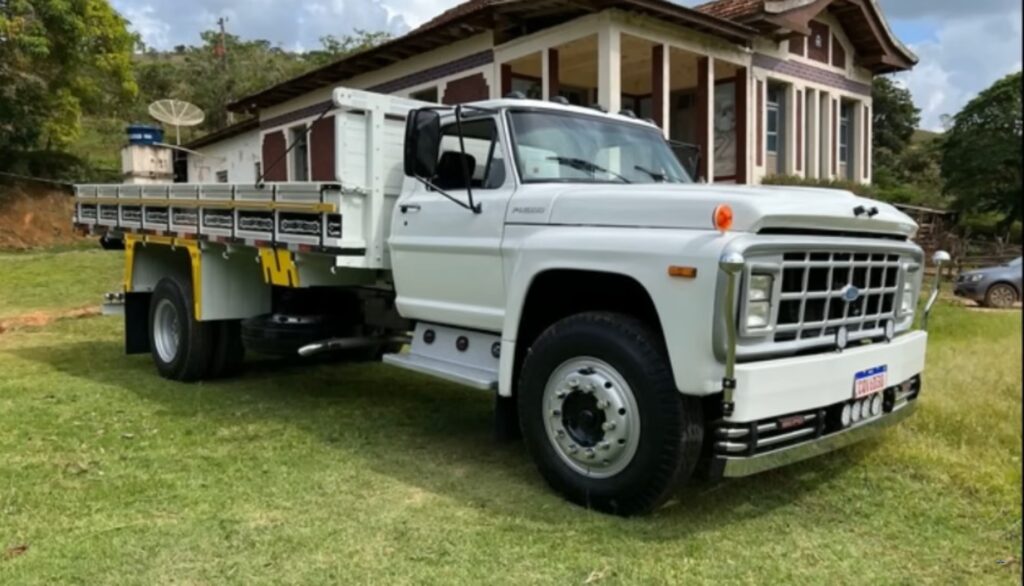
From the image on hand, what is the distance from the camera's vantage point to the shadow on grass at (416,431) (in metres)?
4.57

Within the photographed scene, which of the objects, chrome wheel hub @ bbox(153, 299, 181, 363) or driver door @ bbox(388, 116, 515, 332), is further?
chrome wheel hub @ bbox(153, 299, 181, 363)

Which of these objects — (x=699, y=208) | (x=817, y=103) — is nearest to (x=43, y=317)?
(x=699, y=208)

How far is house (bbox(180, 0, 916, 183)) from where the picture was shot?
591 inches

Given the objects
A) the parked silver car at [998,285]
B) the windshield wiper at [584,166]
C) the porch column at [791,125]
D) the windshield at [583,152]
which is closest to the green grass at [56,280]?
the windshield at [583,152]

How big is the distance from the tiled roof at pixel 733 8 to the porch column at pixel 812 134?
298cm

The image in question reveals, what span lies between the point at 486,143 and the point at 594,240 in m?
1.36

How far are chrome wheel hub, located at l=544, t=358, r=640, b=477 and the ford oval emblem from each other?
3.95ft

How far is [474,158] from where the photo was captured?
217 inches

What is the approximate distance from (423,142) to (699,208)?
1926 millimetres

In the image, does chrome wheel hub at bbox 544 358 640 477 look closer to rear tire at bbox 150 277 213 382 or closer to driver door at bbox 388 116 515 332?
driver door at bbox 388 116 515 332

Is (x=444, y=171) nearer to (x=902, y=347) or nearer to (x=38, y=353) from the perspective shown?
(x=902, y=347)

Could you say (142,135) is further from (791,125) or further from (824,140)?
(824,140)

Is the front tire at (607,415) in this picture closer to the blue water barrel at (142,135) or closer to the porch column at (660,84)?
the porch column at (660,84)

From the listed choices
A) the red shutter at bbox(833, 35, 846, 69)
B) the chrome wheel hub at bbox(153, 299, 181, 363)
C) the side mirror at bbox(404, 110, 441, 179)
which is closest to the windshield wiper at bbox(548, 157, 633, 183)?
the side mirror at bbox(404, 110, 441, 179)
